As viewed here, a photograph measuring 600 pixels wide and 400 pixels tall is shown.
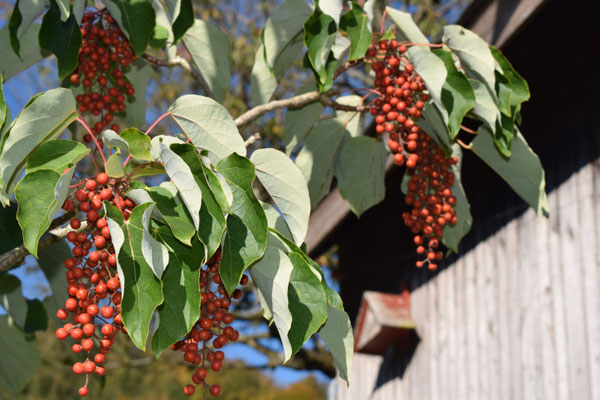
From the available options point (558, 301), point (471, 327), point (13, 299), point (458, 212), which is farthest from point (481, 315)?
point (13, 299)

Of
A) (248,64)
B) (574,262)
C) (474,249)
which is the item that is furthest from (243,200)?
(248,64)

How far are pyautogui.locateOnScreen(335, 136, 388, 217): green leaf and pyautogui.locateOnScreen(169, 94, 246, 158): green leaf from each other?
1080mm

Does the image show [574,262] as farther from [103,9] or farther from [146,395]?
→ [146,395]

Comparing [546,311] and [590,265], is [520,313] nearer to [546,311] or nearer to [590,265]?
[546,311]

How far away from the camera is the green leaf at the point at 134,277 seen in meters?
1.62

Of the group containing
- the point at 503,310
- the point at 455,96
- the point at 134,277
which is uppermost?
the point at 134,277

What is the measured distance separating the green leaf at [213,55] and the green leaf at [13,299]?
3.94 ft

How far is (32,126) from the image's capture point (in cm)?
187

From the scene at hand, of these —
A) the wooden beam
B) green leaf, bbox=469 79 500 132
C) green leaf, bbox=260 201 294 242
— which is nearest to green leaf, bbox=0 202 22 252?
green leaf, bbox=260 201 294 242

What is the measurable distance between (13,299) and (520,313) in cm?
267

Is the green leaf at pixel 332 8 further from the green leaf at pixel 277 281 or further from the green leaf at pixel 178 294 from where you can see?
the green leaf at pixel 178 294

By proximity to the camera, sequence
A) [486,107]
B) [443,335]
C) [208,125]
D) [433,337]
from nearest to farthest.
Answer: [208,125]
[486,107]
[443,335]
[433,337]

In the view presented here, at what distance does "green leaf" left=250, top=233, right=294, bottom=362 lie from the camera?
1766 millimetres

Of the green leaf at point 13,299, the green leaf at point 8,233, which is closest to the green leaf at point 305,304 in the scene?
the green leaf at point 8,233
